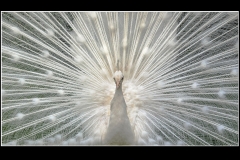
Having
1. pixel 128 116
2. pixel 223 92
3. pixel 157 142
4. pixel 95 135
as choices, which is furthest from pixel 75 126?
pixel 223 92

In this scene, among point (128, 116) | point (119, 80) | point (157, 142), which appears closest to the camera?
point (119, 80)

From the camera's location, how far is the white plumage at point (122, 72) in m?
3.39

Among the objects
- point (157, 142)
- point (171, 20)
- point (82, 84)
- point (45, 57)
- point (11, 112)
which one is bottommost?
point (157, 142)

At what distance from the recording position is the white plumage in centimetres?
339

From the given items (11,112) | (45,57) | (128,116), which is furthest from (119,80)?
(11,112)

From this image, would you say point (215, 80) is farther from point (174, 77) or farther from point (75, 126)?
point (75, 126)

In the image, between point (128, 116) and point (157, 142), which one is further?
point (128, 116)

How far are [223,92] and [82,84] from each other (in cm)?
121

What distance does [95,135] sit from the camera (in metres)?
3.48

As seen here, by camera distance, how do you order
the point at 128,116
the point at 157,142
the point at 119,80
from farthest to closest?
the point at 128,116
the point at 157,142
the point at 119,80

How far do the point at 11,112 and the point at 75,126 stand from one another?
57 cm

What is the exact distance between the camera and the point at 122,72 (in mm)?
3533

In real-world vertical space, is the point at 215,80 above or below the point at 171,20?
below

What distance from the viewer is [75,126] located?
11.9 feet
